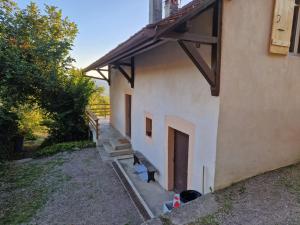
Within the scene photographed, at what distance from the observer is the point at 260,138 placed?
4.18 m

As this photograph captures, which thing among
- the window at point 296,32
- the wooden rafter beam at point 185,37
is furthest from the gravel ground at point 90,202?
the window at point 296,32

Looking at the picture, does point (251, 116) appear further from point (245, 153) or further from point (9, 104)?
point (9, 104)

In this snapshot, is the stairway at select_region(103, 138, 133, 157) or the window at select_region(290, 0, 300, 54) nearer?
the window at select_region(290, 0, 300, 54)

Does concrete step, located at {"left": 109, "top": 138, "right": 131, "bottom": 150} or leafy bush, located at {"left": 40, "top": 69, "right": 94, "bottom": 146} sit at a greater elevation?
leafy bush, located at {"left": 40, "top": 69, "right": 94, "bottom": 146}

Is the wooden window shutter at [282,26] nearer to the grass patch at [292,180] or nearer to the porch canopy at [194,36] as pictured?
the porch canopy at [194,36]

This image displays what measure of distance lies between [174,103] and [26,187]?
5.28 meters

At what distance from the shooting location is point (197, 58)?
3232 millimetres

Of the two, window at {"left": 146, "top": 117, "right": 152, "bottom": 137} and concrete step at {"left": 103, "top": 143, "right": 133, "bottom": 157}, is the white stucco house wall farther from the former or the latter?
concrete step at {"left": 103, "top": 143, "right": 133, "bottom": 157}

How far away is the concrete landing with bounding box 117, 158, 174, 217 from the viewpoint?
4.97 metres

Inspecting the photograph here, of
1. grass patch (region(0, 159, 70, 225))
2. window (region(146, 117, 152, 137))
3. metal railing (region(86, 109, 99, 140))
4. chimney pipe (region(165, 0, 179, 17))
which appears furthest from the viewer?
metal railing (region(86, 109, 99, 140))

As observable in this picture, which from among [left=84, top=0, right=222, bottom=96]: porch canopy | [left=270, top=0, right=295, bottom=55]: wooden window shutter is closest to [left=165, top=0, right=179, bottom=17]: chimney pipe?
[left=84, top=0, right=222, bottom=96]: porch canopy

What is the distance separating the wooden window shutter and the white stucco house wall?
2 centimetres

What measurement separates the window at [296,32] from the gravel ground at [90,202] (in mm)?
5192

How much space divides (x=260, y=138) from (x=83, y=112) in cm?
1027
